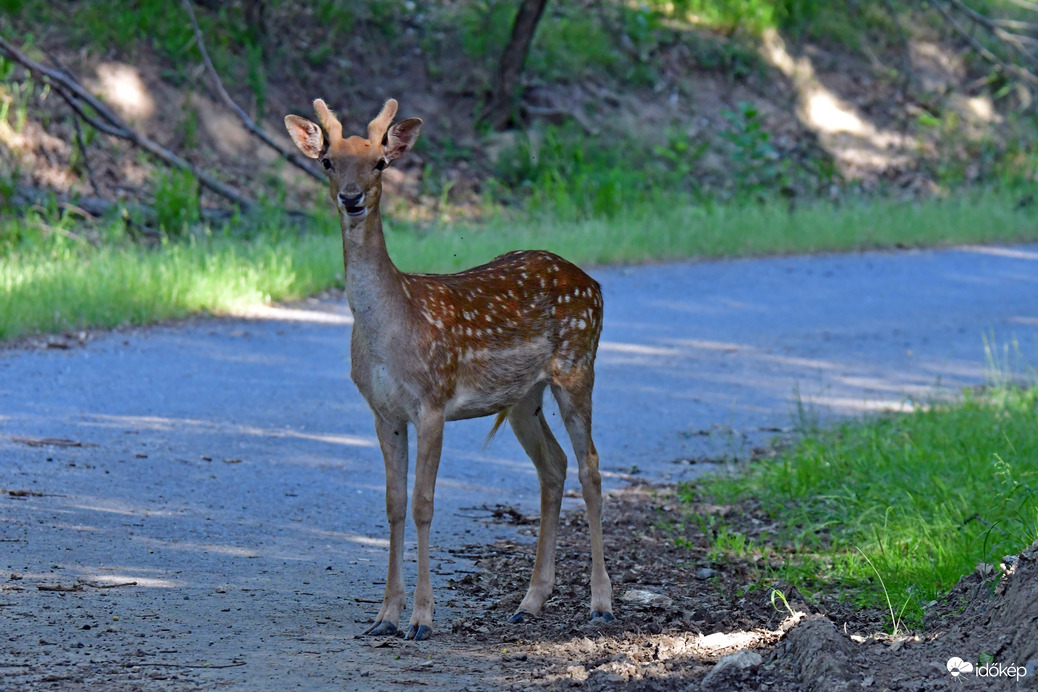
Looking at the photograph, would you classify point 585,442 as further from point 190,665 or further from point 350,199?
point 190,665

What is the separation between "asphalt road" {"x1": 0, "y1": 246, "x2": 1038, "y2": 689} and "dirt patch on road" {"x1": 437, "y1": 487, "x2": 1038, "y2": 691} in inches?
14.2

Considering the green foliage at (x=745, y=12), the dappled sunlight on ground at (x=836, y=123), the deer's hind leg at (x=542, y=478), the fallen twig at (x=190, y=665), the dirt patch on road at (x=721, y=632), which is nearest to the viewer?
the dirt patch on road at (x=721, y=632)

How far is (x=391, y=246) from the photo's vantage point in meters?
14.0

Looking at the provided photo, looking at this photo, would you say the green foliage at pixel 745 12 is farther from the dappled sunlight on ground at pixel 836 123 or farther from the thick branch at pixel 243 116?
the thick branch at pixel 243 116

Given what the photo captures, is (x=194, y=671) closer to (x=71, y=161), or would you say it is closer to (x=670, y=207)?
(x=71, y=161)

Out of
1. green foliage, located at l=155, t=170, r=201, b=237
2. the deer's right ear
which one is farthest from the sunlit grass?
the deer's right ear

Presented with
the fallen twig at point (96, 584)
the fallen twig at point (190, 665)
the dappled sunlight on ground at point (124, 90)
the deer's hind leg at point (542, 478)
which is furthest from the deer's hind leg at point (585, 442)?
the dappled sunlight on ground at point (124, 90)

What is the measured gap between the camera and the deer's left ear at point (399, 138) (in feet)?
18.3

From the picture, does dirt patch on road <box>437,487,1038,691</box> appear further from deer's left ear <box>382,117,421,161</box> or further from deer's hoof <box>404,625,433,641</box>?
deer's left ear <box>382,117,421,161</box>

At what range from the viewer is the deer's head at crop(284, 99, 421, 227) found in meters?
5.35

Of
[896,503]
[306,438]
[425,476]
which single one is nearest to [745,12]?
[306,438]

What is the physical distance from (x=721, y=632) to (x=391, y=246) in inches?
362

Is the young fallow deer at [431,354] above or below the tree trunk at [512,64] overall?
below

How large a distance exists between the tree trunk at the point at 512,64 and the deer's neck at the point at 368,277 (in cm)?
1525
